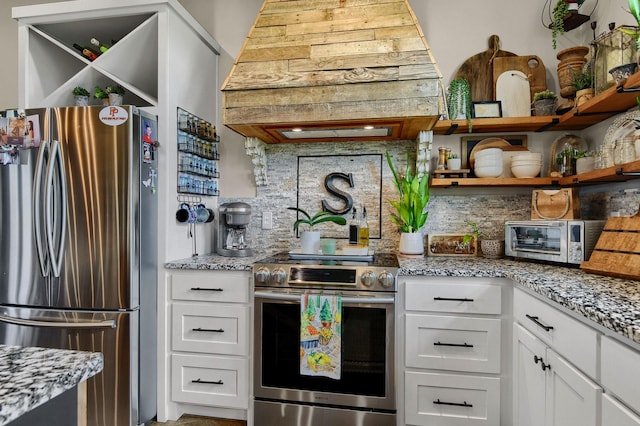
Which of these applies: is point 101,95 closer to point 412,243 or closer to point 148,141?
point 148,141

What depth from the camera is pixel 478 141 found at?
8.18 feet

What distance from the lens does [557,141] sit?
7.73 feet

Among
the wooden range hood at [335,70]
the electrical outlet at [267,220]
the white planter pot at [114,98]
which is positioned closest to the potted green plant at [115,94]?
the white planter pot at [114,98]

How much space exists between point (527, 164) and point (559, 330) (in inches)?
49.7

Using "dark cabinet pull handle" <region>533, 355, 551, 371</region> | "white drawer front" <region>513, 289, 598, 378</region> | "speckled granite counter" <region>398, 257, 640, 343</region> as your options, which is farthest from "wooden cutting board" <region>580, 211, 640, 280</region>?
"dark cabinet pull handle" <region>533, 355, 551, 371</region>

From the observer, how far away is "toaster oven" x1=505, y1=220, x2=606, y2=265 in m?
1.83

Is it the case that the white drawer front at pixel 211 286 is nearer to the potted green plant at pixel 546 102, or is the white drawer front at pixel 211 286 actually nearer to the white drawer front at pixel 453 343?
the white drawer front at pixel 453 343

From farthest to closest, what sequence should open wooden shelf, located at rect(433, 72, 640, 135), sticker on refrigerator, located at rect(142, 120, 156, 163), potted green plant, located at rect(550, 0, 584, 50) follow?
potted green plant, located at rect(550, 0, 584, 50)
sticker on refrigerator, located at rect(142, 120, 156, 163)
open wooden shelf, located at rect(433, 72, 640, 135)

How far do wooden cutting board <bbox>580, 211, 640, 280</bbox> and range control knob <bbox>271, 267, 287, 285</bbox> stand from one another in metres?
1.45

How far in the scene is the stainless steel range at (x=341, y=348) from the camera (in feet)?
6.31

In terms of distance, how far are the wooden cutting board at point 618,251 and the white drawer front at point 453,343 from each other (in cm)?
51

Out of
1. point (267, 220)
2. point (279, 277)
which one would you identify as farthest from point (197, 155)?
point (279, 277)

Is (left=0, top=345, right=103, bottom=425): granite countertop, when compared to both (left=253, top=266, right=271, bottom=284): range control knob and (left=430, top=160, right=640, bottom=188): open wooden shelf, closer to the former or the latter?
(left=253, top=266, right=271, bottom=284): range control knob

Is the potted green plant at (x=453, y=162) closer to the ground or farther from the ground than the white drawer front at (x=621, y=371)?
farther from the ground
